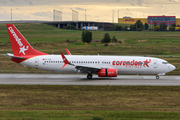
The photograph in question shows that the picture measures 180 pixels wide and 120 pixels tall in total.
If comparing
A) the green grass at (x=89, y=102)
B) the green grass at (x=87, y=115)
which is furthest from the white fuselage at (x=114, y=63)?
the green grass at (x=87, y=115)

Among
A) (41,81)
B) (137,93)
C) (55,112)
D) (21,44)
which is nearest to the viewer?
(55,112)

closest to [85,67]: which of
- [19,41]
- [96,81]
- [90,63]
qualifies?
[90,63]

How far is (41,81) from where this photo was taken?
3316 cm

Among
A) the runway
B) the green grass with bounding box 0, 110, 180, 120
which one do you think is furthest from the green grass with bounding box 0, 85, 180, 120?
the runway

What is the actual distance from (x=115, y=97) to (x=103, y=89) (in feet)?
13.0

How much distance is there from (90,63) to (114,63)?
10.5 ft

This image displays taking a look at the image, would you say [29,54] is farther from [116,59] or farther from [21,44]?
[116,59]

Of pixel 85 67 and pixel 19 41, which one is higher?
pixel 19 41

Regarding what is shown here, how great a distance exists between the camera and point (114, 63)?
3494 centimetres

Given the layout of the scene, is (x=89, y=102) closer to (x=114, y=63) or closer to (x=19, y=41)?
(x=114, y=63)

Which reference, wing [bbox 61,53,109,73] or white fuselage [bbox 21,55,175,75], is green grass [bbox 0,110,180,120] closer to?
wing [bbox 61,53,109,73]

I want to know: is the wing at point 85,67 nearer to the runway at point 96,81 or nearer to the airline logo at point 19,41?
the runway at point 96,81

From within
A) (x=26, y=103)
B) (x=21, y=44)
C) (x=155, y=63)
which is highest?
(x=21, y=44)

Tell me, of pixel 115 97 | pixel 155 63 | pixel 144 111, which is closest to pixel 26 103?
pixel 115 97
